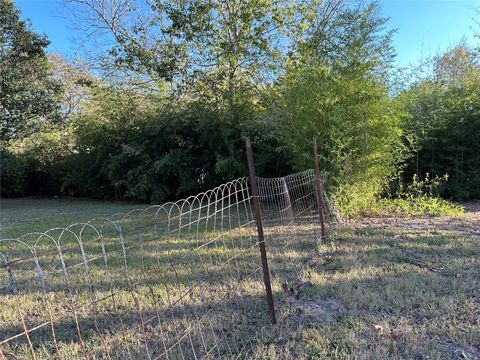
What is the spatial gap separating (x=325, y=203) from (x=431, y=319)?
355 cm

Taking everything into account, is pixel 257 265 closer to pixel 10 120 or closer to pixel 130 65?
pixel 130 65

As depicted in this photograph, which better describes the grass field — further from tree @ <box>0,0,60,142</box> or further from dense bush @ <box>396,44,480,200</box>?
tree @ <box>0,0,60,142</box>

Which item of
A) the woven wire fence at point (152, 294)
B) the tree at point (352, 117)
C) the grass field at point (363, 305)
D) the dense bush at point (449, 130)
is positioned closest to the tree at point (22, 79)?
the woven wire fence at point (152, 294)

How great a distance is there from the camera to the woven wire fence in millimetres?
2178

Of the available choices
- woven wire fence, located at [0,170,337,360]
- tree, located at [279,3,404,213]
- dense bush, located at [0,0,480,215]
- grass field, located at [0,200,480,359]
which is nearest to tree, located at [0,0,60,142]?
dense bush, located at [0,0,480,215]

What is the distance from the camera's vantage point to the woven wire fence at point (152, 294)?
2178mm

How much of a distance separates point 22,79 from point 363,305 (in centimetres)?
1118

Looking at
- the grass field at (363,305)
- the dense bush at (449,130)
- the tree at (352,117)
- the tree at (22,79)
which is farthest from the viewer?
the tree at (22,79)

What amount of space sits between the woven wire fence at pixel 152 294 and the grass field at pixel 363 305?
3 centimetres

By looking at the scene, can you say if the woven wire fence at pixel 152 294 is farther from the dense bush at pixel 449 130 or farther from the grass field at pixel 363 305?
the dense bush at pixel 449 130

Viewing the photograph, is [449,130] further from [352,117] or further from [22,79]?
[22,79]

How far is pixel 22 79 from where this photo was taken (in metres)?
10.7

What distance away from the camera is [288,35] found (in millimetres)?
10695

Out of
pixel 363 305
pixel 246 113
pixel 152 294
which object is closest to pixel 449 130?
pixel 246 113
